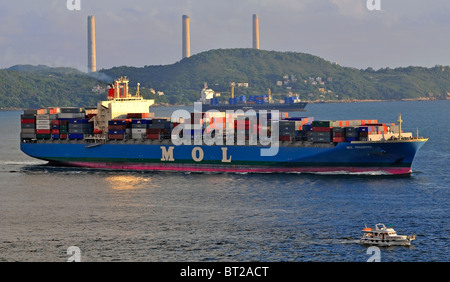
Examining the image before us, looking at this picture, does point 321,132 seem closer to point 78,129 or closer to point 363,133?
point 363,133

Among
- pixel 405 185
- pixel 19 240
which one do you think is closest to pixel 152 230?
pixel 19 240

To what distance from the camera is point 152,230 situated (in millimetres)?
49281

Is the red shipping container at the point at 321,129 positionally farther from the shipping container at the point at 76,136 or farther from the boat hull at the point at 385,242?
the boat hull at the point at 385,242

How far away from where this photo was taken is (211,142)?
76.7m

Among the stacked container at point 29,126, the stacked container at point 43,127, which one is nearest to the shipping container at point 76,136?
the stacked container at point 43,127

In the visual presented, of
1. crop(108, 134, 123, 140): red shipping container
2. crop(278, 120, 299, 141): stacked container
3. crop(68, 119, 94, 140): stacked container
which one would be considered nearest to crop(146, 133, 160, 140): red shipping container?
crop(108, 134, 123, 140): red shipping container

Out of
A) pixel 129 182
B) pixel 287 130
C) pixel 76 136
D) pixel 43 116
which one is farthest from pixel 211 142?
pixel 43 116

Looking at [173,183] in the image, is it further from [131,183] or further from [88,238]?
[88,238]

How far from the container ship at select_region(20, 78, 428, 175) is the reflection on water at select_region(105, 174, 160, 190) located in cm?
511

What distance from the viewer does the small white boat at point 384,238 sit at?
4472cm

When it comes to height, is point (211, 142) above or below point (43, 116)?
below

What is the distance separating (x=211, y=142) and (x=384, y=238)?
34098mm
